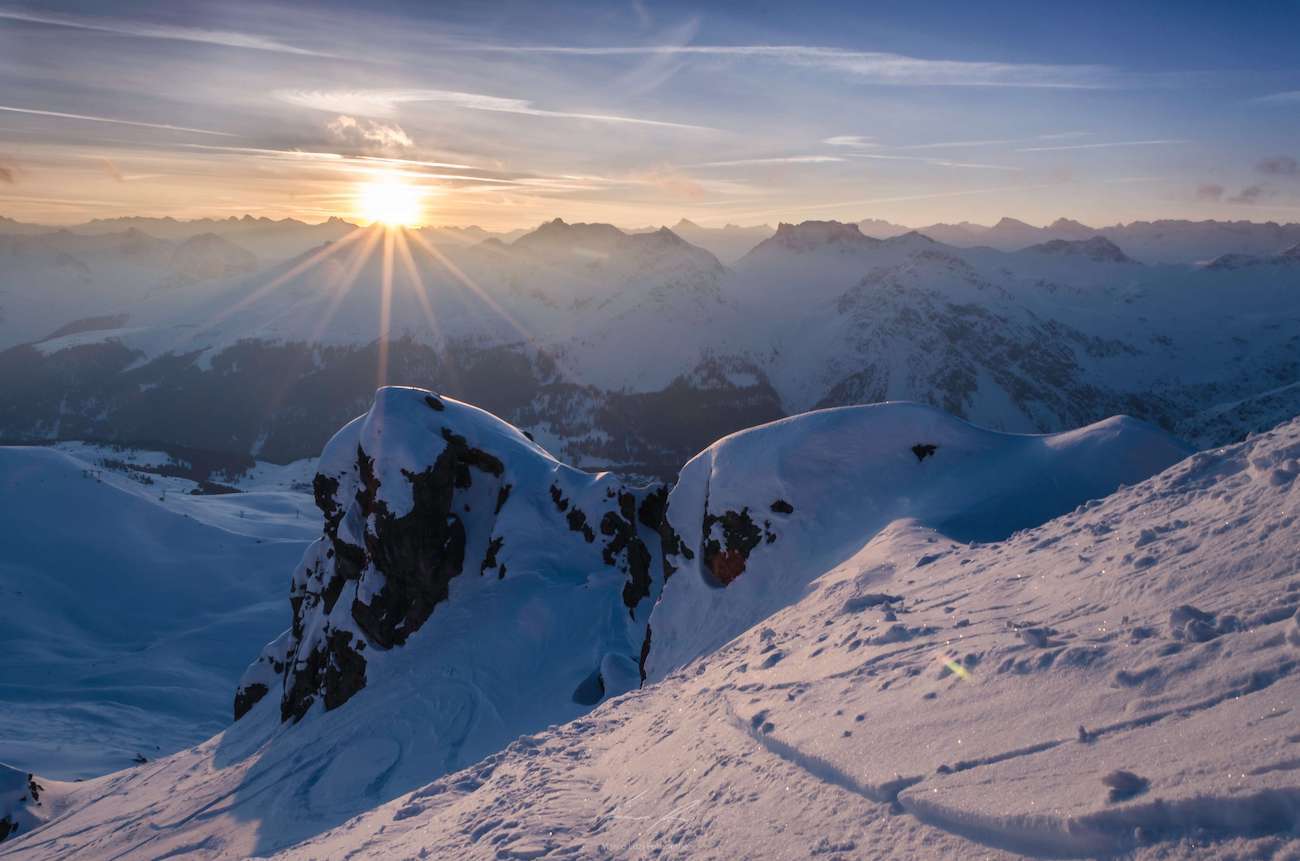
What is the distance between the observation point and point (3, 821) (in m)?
31.9

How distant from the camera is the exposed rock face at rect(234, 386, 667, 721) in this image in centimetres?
3203

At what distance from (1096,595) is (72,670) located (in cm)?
7163

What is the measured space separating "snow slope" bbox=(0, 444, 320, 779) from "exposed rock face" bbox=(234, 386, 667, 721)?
2015cm

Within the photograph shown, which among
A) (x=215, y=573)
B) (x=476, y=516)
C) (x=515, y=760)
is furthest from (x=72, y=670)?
(x=515, y=760)

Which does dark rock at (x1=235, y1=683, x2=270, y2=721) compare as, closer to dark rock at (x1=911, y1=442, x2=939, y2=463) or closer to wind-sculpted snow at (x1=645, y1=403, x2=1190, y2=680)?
wind-sculpted snow at (x1=645, y1=403, x2=1190, y2=680)

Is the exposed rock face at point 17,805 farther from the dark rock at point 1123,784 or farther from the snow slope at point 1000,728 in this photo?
the dark rock at point 1123,784

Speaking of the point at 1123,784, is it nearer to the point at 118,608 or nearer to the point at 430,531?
the point at 430,531

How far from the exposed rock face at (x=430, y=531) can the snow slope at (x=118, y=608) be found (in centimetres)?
2015

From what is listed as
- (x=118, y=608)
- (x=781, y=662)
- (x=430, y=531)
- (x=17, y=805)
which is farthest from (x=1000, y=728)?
(x=118, y=608)

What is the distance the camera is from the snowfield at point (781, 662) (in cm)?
655

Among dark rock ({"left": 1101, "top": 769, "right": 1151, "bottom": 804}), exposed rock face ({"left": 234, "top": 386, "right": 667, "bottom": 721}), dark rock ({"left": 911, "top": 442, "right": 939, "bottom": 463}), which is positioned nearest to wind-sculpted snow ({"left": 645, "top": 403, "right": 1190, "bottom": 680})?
dark rock ({"left": 911, "top": 442, "right": 939, "bottom": 463})

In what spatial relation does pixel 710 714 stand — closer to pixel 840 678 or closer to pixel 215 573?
pixel 840 678

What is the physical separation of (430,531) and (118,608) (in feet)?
178

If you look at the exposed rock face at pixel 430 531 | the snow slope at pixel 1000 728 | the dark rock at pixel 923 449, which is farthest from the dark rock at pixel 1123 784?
the exposed rock face at pixel 430 531
